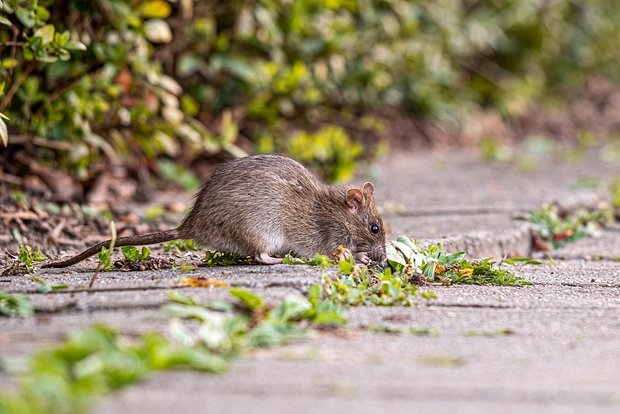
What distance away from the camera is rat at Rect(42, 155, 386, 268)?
17.3 ft

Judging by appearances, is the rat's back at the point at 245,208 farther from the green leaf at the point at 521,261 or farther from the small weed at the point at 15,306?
the small weed at the point at 15,306

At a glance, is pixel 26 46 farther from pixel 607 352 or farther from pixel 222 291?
pixel 607 352

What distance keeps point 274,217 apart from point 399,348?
6.72 ft

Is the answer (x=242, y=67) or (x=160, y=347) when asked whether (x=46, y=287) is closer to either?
(x=160, y=347)

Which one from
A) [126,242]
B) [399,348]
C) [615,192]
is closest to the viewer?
[399,348]

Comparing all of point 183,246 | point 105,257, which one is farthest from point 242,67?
point 105,257

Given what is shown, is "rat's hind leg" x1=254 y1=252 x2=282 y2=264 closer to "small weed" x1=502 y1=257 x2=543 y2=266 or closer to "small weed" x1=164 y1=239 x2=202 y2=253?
"small weed" x1=164 y1=239 x2=202 y2=253

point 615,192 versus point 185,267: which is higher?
point 615,192

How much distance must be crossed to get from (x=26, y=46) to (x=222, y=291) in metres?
2.40

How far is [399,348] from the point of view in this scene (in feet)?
11.6

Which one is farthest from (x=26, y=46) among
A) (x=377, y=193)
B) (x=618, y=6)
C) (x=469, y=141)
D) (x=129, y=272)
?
(x=618, y=6)

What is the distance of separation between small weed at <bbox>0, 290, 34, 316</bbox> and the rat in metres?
1.13

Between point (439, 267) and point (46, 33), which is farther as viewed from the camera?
point (46, 33)

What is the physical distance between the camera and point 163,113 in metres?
7.73
